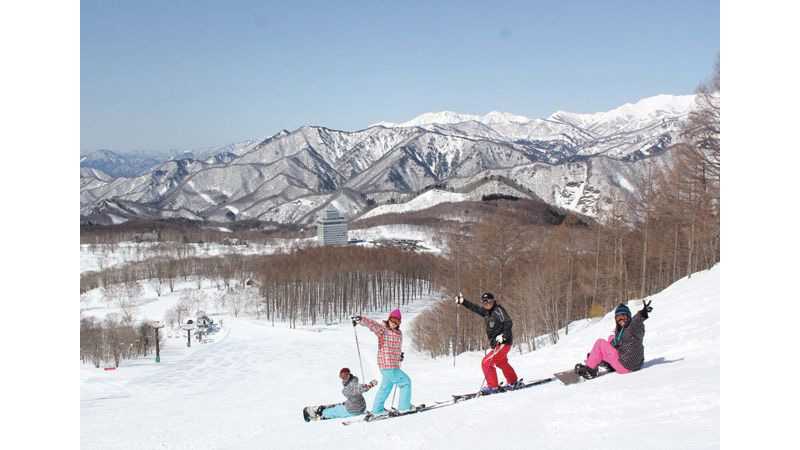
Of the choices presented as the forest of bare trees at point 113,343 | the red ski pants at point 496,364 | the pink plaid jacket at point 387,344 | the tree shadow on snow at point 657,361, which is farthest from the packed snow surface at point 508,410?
the forest of bare trees at point 113,343

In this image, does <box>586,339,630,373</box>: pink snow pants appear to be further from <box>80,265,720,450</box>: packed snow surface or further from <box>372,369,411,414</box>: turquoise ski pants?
<box>372,369,411,414</box>: turquoise ski pants

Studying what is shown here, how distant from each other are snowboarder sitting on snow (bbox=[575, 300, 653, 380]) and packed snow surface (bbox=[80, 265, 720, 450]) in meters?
0.29

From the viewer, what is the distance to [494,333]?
10648mm

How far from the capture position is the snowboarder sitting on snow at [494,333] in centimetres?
1055

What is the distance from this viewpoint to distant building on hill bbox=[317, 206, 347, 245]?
15825 centimetres

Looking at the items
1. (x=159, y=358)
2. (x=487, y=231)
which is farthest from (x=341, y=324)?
(x=487, y=231)

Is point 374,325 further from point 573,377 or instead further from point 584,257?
point 584,257

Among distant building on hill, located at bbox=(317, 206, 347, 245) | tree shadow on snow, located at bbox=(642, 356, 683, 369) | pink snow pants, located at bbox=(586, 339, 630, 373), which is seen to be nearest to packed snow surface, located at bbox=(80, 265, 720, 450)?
tree shadow on snow, located at bbox=(642, 356, 683, 369)

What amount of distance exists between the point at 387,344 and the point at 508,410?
93.7 inches

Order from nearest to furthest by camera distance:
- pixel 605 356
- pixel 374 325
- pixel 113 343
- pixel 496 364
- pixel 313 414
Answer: pixel 374 325 → pixel 605 356 → pixel 496 364 → pixel 313 414 → pixel 113 343

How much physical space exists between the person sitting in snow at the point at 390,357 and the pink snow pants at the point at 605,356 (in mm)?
3496

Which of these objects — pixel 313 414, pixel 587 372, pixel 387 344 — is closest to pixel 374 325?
pixel 387 344
